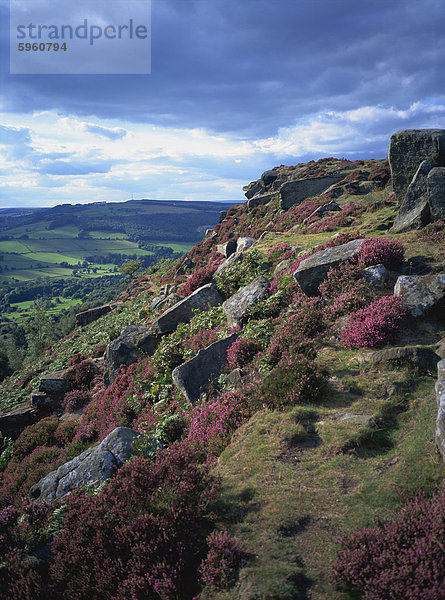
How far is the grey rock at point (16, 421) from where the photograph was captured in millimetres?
19922

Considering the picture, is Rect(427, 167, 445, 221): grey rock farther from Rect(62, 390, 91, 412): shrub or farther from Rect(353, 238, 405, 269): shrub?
Rect(62, 390, 91, 412): shrub

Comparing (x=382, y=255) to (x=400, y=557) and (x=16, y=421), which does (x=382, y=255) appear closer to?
(x=400, y=557)

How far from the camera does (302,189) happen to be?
4334cm

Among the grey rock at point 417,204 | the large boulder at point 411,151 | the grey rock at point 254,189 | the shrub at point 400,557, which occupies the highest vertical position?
the grey rock at point 254,189

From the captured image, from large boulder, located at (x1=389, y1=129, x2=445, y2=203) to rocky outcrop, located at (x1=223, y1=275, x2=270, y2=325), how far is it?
13381mm

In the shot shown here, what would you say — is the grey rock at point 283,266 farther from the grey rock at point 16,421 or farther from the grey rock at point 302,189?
the grey rock at point 302,189

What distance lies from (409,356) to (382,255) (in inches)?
232

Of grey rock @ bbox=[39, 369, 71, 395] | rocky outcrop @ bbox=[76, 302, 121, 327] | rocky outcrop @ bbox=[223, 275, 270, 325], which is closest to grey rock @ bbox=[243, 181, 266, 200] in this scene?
rocky outcrop @ bbox=[76, 302, 121, 327]

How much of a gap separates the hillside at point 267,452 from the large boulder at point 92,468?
2.1 inches

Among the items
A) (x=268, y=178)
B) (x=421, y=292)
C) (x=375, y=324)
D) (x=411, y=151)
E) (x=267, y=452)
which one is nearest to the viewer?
(x=267, y=452)

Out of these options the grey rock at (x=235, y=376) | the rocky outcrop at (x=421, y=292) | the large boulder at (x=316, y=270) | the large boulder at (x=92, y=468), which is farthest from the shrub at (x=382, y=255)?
the large boulder at (x=92, y=468)

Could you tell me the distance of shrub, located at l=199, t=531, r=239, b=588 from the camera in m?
4.57

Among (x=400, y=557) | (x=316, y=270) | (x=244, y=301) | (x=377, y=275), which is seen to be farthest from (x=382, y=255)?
(x=400, y=557)

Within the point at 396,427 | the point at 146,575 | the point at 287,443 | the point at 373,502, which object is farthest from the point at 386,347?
the point at 146,575
